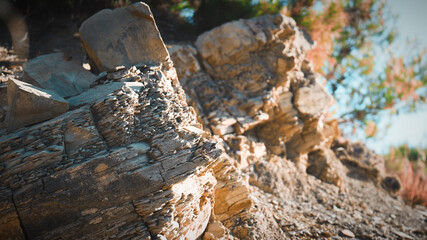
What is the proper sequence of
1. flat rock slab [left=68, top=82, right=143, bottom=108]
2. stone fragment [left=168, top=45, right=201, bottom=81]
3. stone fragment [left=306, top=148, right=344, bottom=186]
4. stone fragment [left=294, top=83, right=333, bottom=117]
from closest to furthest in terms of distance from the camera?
1. flat rock slab [left=68, top=82, right=143, bottom=108]
2. stone fragment [left=168, top=45, right=201, bottom=81]
3. stone fragment [left=294, top=83, right=333, bottom=117]
4. stone fragment [left=306, top=148, right=344, bottom=186]

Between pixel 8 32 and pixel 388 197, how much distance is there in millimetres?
11237

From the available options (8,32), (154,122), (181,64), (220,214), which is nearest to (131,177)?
(154,122)

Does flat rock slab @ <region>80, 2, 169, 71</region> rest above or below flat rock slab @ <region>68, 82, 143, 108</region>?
above

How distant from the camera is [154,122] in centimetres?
347

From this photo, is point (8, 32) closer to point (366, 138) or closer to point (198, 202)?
point (198, 202)

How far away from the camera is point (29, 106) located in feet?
10.1

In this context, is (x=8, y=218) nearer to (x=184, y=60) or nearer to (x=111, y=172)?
(x=111, y=172)

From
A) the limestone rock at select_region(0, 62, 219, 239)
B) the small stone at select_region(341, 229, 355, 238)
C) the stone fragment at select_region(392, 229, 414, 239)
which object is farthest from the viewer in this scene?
the stone fragment at select_region(392, 229, 414, 239)

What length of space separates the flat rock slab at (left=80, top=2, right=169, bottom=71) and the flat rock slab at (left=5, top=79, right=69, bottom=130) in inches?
50.3

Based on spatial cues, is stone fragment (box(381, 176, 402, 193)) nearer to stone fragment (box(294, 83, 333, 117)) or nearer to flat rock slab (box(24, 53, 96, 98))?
stone fragment (box(294, 83, 333, 117))

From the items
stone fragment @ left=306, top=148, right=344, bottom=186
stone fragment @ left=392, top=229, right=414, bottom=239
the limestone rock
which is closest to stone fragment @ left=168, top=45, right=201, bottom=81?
the limestone rock

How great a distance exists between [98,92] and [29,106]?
837 millimetres

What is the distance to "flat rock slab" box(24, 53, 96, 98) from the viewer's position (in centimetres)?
382

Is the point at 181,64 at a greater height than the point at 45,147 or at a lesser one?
greater
